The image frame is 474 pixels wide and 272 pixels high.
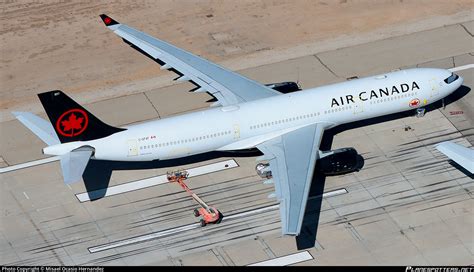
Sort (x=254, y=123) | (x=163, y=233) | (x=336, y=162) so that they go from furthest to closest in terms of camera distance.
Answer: (x=254, y=123) → (x=336, y=162) → (x=163, y=233)

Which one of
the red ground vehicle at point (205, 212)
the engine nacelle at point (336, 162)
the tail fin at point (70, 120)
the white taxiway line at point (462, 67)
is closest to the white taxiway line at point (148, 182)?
the red ground vehicle at point (205, 212)

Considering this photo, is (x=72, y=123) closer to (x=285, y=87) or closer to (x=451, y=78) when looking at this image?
(x=285, y=87)

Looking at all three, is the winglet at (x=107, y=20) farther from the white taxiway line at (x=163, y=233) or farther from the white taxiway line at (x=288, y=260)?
the white taxiway line at (x=288, y=260)

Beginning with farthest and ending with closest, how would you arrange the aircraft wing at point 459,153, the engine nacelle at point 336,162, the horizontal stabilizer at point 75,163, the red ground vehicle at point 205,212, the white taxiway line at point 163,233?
the aircraft wing at point 459,153, the engine nacelle at point 336,162, the red ground vehicle at point 205,212, the white taxiway line at point 163,233, the horizontal stabilizer at point 75,163

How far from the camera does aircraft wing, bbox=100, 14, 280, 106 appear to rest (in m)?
78.9

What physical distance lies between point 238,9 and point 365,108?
21.5 meters

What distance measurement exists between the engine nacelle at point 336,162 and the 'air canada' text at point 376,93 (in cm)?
443

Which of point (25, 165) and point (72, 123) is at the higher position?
point (72, 123)

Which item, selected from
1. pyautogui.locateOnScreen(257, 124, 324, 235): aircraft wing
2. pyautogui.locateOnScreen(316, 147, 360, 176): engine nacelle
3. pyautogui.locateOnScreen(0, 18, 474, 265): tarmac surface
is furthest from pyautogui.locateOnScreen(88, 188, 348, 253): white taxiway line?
pyautogui.locateOnScreen(257, 124, 324, 235): aircraft wing

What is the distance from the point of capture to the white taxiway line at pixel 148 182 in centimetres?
7444

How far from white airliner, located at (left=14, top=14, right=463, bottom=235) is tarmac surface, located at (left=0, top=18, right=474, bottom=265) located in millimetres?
2235

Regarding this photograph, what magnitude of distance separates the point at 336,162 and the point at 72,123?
19.2m

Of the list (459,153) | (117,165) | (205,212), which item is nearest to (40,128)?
(117,165)

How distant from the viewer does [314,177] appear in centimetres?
7462
